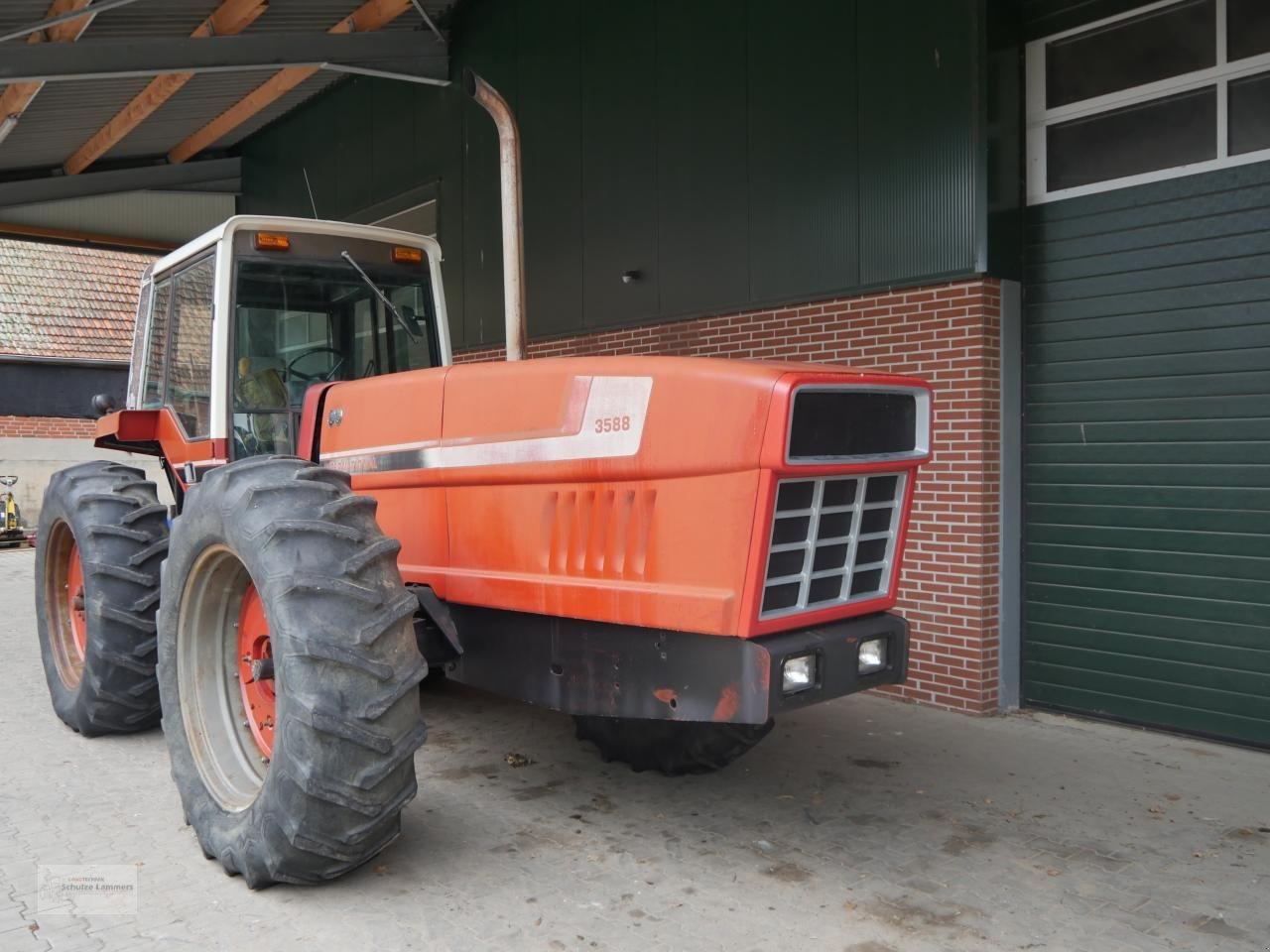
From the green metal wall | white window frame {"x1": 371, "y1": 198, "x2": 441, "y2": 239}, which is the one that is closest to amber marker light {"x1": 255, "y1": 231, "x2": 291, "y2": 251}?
the green metal wall

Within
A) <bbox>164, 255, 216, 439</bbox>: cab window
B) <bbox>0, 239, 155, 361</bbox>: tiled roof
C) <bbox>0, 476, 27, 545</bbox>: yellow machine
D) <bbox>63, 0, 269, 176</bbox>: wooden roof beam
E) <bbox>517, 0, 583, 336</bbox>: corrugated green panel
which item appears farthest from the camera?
<bbox>0, 239, 155, 361</bbox>: tiled roof

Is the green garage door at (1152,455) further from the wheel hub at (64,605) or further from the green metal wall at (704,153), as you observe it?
the wheel hub at (64,605)

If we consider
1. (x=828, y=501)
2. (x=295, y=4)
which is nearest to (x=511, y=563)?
(x=828, y=501)

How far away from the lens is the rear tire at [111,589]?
5141 millimetres

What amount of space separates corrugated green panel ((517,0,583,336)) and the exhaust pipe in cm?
373

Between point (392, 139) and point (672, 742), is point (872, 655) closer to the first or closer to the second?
point (672, 742)

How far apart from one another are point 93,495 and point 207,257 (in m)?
1.34

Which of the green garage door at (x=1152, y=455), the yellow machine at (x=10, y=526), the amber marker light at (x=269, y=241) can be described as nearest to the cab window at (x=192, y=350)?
the amber marker light at (x=269, y=241)

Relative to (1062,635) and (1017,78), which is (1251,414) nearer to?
(1062,635)

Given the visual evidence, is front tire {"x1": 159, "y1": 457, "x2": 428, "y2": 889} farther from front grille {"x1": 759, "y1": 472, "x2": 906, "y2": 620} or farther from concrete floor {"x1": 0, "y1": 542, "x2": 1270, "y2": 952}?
front grille {"x1": 759, "y1": 472, "x2": 906, "y2": 620}

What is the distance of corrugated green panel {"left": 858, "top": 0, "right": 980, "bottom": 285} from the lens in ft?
20.0

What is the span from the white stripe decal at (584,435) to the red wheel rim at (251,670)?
96 cm

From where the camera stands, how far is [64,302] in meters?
21.2

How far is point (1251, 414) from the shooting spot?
18.0 feet
